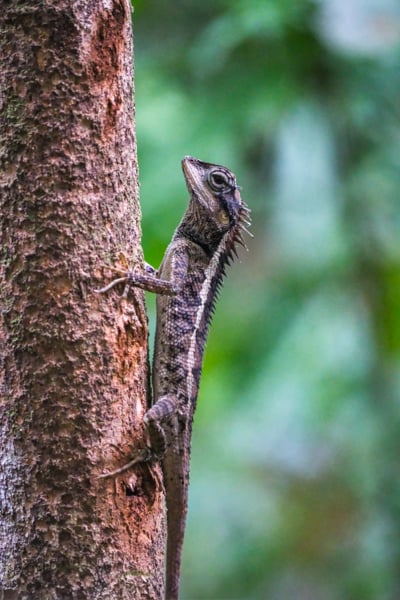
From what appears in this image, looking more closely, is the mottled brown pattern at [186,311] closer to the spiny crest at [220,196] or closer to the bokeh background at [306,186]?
the spiny crest at [220,196]

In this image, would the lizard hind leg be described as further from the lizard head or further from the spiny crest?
the lizard head

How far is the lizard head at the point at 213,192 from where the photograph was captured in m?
5.20

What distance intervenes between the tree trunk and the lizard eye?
6.41 feet

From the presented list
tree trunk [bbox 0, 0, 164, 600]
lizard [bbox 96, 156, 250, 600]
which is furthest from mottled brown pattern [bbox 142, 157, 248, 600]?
tree trunk [bbox 0, 0, 164, 600]

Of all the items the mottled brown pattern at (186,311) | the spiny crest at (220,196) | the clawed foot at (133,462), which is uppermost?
the spiny crest at (220,196)

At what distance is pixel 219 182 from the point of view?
17.2 ft

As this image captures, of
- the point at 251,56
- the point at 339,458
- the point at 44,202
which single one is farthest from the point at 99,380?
the point at 339,458

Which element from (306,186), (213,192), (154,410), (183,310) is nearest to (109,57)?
(154,410)

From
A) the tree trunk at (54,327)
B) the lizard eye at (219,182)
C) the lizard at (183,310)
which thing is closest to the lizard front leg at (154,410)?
the lizard at (183,310)

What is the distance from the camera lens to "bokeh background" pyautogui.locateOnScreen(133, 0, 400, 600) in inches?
211

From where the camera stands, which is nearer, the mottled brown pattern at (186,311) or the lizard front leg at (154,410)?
the lizard front leg at (154,410)

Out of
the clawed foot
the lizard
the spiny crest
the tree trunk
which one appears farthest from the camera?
the spiny crest

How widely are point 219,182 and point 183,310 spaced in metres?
1.02

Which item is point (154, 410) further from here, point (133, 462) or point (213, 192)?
point (213, 192)
